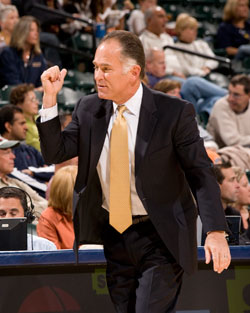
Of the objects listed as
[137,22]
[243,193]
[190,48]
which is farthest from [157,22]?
[243,193]

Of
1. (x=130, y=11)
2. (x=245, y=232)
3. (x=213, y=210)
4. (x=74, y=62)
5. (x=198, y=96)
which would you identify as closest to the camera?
(x=213, y=210)

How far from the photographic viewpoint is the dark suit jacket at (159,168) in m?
2.57

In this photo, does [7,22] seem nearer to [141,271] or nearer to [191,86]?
[191,86]

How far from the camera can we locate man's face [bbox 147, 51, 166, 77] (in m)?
8.20

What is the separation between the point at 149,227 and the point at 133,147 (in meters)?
0.30

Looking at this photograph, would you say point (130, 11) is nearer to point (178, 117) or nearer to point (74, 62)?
point (74, 62)

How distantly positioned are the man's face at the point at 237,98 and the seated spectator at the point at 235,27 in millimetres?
2880

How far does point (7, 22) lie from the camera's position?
803 cm

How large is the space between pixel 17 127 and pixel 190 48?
390 cm

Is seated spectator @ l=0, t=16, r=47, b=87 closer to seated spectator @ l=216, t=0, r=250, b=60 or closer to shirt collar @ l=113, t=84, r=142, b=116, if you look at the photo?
seated spectator @ l=216, t=0, r=250, b=60

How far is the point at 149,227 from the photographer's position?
8.67ft

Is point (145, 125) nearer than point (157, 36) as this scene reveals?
Yes

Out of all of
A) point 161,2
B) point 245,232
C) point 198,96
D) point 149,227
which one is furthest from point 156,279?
point 161,2

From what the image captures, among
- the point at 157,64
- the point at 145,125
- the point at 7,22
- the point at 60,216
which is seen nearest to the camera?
the point at 145,125
